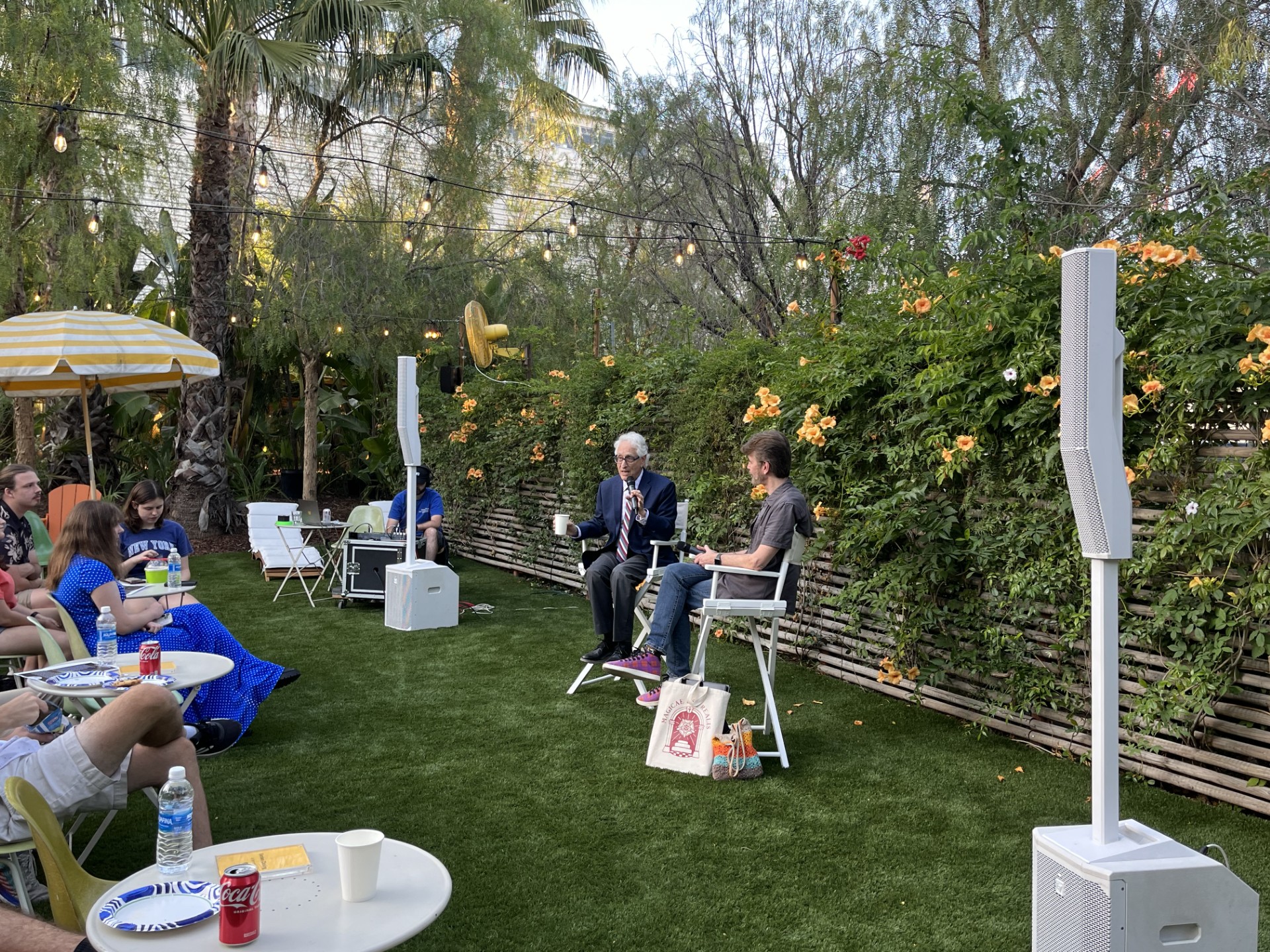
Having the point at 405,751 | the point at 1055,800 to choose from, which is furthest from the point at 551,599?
the point at 1055,800

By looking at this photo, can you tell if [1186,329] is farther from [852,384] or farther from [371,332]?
[371,332]

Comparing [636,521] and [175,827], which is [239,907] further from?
[636,521]

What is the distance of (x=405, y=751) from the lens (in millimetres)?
4668

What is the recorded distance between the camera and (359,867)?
2100 millimetres

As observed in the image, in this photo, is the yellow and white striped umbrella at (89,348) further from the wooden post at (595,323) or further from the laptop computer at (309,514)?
the wooden post at (595,323)

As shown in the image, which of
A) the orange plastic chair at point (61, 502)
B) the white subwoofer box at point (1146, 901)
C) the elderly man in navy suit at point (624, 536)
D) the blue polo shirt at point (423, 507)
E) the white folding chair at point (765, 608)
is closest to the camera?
the white subwoofer box at point (1146, 901)

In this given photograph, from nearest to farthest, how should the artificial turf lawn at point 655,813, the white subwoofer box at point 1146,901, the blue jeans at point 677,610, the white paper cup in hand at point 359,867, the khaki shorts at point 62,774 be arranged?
the white paper cup in hand at point 359,867 < the white subwoofer box at point 1146,901 < the khaki shorts at point 62,774 < the artificial turf lawn at point 655,813 < the blue jeans at point 677,610

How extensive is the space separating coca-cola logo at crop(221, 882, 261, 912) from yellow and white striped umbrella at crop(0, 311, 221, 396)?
5927 millimetres

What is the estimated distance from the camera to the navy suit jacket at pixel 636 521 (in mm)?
5926

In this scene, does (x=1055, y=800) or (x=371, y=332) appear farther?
(x=371, y=332)

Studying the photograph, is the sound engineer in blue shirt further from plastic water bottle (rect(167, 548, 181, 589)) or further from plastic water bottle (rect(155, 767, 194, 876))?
plastic water bottle (rect(155, 767, 194, 876))

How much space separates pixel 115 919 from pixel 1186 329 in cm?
391

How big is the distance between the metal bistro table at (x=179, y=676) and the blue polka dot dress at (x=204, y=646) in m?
0.32

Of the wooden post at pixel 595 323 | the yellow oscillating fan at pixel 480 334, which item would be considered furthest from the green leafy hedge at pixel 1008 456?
the wooden post at pixel 595 323
